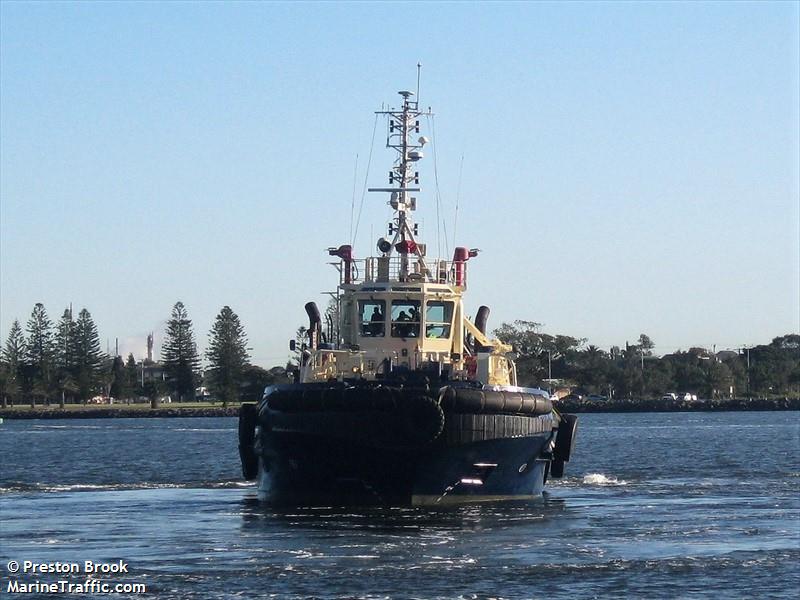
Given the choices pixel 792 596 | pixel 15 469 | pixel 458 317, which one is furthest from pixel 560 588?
pixel 15 469

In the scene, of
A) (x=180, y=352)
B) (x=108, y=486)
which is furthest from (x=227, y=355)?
(x=108, y=486)

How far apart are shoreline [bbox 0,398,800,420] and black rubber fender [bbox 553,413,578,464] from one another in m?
111

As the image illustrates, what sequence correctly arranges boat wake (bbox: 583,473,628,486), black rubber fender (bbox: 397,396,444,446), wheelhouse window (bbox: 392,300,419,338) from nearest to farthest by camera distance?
black rubber fender (bbox: 397,396,444,446) < wheelhouse window (bbox: 392,300,419,338) < boat wake (bbox: 583,473,628,486)

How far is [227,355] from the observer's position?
160 m

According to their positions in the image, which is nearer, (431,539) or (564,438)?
(431,539)

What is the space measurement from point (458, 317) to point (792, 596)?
1752cm

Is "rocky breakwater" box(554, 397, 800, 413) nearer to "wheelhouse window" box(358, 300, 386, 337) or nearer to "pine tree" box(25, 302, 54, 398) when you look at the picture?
"pine tree" box(25, 302, 54, 398)

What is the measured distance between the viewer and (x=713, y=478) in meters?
50.3

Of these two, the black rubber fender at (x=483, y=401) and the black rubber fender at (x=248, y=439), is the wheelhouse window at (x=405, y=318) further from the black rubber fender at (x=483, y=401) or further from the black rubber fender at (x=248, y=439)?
the black rubber fender at (x=248, y=439)

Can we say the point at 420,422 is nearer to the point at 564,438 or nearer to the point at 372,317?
the point at 372,317

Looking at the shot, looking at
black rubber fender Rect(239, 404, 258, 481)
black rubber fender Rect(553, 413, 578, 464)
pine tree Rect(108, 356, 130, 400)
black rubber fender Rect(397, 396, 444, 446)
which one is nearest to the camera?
black rubber fender Rect(397, 396, 444, 446)

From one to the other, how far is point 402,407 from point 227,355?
126632mm

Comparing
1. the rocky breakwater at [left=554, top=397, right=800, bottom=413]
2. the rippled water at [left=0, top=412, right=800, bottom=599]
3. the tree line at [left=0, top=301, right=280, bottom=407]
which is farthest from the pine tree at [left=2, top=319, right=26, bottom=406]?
the rippled water at [left=0, top=412, right=800, bottom=599]

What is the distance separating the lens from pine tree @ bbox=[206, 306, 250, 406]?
15975 cm
